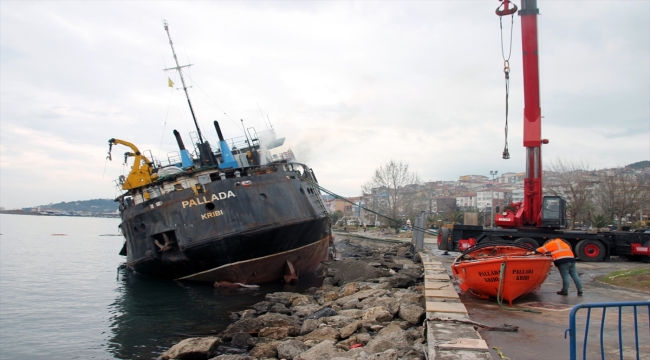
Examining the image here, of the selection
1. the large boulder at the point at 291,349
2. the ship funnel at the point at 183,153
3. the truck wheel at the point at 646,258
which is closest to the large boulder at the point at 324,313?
the large boulder at the point at 291,349

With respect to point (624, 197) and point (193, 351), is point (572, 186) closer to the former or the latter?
point (624, 197)

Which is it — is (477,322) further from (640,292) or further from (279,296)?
(279,296)

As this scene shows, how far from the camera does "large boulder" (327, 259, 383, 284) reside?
1792 centimetres

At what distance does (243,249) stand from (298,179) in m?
4.36

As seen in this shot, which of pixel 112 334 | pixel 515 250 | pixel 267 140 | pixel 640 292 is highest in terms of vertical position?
pixel 267 140

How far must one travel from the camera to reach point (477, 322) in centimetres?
738

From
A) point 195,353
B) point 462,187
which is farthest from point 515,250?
point 462,187

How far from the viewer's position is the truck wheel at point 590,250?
56.2ft

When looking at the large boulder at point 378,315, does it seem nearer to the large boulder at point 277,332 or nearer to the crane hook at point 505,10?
the large boulder at point 277,332

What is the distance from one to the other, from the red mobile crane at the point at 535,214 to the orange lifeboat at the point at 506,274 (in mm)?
7049

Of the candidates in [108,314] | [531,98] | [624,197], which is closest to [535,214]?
[531,98]

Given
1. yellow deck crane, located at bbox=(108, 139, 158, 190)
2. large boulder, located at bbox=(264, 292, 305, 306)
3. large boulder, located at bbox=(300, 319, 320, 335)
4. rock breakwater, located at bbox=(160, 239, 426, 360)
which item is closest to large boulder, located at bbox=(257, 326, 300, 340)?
rock breakwater, located at bbox=(160, 239, 426, 360)

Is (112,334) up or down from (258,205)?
down

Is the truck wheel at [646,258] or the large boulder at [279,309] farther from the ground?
the truck wheel at [646,258]
